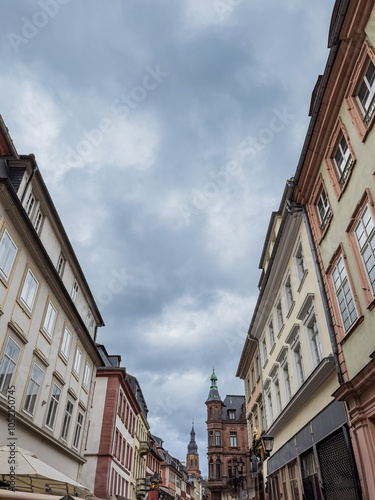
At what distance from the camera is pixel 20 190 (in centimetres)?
1574

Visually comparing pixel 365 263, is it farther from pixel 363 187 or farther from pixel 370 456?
pixel 370 456

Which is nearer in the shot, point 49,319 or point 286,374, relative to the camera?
point 49,319

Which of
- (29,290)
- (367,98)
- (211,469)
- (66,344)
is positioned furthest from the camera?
(211,469)

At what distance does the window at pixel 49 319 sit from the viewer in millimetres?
18344

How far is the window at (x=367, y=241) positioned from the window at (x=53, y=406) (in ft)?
51.7

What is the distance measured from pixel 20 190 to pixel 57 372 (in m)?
9.38

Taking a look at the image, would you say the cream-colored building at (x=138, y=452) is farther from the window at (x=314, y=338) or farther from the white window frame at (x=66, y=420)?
the window at (x=314, y=338)

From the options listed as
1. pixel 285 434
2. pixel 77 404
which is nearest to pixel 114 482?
pixel 77 404

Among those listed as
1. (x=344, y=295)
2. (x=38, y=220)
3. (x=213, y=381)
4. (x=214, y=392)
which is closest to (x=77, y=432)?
(x=38, y=220)

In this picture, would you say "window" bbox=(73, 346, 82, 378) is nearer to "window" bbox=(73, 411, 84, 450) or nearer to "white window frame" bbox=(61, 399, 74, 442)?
"white window frame" bbox=(61, 399, 74, 442)

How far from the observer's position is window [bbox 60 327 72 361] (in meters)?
20.5

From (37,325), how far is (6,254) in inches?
169

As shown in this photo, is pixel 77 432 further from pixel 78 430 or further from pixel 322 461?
pixel 322 461

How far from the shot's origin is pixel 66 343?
69.7 feet
